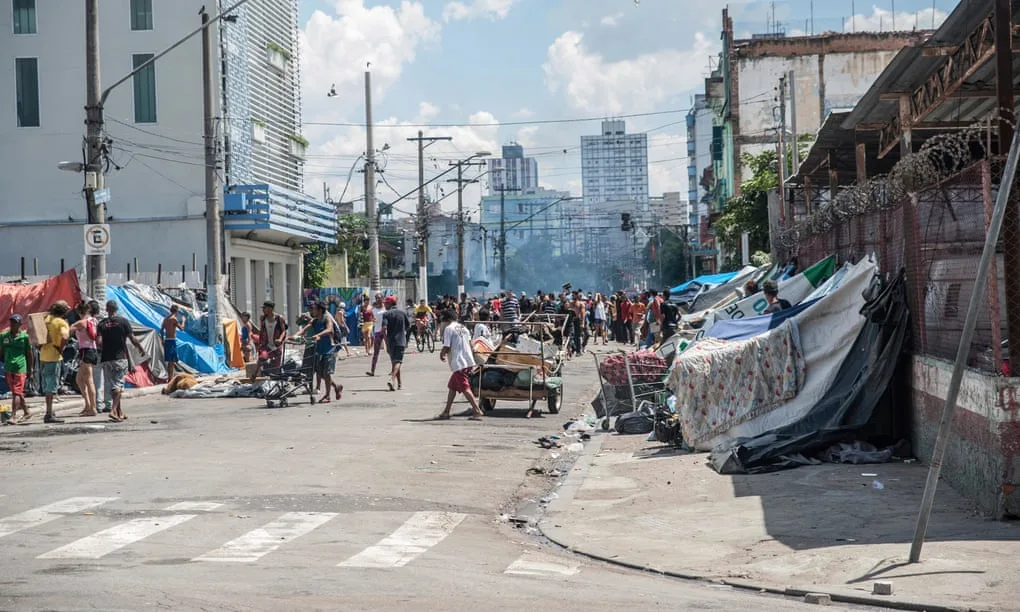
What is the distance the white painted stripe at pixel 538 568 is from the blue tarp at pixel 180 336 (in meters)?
19.7

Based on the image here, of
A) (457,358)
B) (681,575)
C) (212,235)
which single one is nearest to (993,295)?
Result: (681,575)

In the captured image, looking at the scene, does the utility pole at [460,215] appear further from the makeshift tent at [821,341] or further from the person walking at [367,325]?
the makeshift tent at [821,341]

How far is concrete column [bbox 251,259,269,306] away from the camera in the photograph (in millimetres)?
45750

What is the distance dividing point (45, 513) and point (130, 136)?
3364 centimetres

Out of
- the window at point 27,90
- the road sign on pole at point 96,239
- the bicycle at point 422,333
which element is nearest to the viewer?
the road sign on pole at point 96,239

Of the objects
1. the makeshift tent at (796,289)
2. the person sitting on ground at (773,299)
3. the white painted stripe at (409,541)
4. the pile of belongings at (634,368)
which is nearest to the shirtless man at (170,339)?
the pile of belongings at (634,368)

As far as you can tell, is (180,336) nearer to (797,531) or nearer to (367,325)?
(367,325)

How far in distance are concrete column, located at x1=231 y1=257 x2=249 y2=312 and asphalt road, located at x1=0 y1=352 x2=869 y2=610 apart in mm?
25312

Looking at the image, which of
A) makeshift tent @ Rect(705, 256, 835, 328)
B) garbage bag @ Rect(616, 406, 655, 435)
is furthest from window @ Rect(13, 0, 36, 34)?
garbage bag @ Rect(616, 406, 655, 435)

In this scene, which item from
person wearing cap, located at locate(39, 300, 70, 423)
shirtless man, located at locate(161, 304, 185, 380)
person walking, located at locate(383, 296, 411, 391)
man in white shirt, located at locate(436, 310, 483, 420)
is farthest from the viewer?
shirtless man, located at locate(161, 304, 185, 380)

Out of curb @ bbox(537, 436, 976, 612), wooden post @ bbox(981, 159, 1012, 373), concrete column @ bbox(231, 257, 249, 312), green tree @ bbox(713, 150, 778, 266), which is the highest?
green tree @ bbox(713, 150, 778, 266)

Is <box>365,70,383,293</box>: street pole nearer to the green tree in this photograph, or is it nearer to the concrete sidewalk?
the green tree

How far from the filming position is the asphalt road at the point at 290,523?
706 cm

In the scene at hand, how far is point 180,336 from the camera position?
28.3 m
